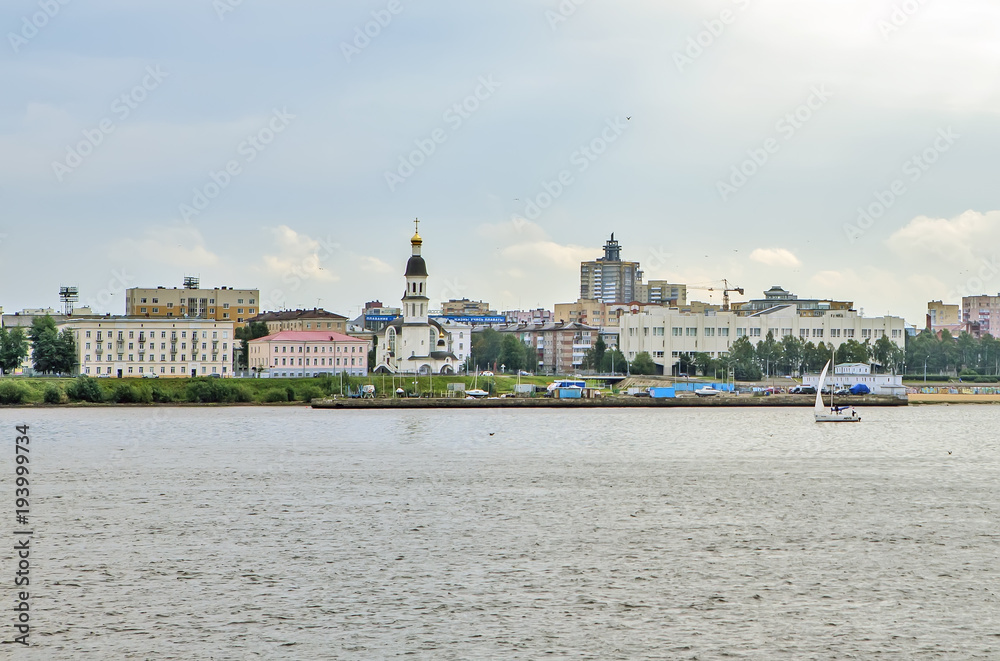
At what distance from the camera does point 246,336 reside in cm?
16288

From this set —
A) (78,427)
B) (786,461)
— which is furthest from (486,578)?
(78,427)

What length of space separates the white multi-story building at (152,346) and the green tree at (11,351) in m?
10.3

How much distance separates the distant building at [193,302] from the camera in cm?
17350

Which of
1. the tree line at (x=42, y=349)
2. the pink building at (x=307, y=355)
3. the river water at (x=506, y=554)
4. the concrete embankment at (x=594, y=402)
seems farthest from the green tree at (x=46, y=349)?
the river water at (x=506, y=554)

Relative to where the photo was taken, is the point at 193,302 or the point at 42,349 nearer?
the point at 42,349

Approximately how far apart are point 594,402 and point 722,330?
5536cm

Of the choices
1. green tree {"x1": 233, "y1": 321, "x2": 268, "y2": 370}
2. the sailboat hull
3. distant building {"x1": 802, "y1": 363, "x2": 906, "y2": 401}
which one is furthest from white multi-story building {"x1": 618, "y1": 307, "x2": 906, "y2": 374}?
the sailboat hull

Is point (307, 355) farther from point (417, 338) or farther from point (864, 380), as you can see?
point (864, 380)

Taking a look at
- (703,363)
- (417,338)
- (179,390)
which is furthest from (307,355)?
(703,363)

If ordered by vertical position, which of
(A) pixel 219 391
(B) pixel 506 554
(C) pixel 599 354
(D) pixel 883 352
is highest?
(C) pixel 599 354

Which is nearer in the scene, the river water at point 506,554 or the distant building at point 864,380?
Answer: the river water at point 506,554

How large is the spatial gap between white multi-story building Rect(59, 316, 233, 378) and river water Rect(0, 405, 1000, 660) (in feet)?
248

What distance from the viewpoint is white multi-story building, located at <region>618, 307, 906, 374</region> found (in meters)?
163

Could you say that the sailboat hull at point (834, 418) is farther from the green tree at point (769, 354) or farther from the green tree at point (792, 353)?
the green tree at point (792, 353)
